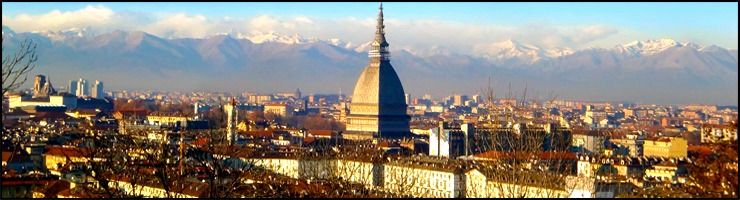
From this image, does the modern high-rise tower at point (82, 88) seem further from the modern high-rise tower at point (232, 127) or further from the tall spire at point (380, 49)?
the modern high-rise tower at point (232, 127)

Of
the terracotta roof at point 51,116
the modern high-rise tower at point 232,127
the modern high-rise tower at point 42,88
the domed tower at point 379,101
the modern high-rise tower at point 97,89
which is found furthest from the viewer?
A: the modern high-rise tower at point 97,89

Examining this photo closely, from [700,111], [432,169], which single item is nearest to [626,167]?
[432,169]

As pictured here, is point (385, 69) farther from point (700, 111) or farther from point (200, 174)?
point (200, 174)

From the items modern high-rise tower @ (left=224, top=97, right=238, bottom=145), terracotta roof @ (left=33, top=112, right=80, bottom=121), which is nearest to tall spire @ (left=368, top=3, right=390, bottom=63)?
terracotta roof @ (left=33, top=112, right=80, bottom=121)

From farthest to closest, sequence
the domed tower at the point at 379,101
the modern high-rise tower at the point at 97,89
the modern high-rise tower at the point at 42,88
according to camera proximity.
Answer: the modern high-rise tower at the point at 97,89 < the modern high-rise tower at the point at 42,88 < the domed tower at the point at 379,101

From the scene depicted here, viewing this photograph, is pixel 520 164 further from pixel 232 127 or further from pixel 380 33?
pixel 380 33

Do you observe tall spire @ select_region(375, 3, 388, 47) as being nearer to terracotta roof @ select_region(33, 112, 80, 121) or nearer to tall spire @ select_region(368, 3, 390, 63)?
tall spire @ select_region(368, 3, 390, 63)

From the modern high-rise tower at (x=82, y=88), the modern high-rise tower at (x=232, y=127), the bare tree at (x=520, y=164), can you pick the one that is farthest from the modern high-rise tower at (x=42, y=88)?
the bare tree at (x=520, y=164)

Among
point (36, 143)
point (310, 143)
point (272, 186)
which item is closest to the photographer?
point (272, 186)
